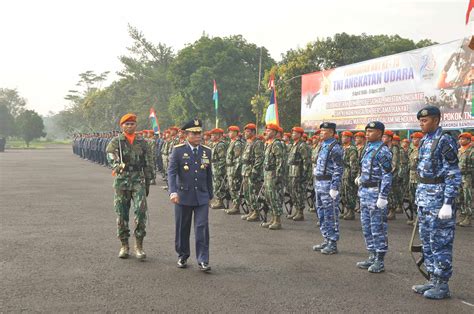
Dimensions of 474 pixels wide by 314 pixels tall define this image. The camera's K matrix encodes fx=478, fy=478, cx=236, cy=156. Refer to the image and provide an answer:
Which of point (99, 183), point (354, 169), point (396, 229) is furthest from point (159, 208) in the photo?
point (99, 183)

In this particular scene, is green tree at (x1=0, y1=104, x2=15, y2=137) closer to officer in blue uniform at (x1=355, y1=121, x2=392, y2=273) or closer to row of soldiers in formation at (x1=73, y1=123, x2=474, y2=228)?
row of soldiers in formation at (x1=73, y1=123, x2=474, y2=228)

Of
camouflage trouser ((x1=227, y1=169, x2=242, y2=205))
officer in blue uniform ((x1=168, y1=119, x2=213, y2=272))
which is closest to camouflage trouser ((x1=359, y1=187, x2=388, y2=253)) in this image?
officer in blue uniform ((x1=168, y1=119, x2=213, y2=272))

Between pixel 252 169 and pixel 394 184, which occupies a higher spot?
pixel 252 169

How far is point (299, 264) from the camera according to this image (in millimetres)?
6836

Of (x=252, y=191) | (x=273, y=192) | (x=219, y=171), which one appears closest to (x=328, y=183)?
(x=273, y=192)

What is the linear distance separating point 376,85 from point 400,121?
7.50 feet

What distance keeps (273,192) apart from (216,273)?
3.79m

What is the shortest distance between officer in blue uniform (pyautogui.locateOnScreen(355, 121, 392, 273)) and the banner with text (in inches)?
344

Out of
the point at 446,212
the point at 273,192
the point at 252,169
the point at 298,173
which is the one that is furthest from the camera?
the point at 298,173

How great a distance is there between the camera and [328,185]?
7.82 metres

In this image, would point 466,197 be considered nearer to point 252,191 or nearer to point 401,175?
point 401,175

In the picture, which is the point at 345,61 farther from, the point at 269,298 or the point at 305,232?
the point at 269,298

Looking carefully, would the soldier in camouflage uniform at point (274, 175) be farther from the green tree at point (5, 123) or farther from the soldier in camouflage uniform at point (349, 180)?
the green tree at point (5, 123)

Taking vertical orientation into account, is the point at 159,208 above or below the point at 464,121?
below
